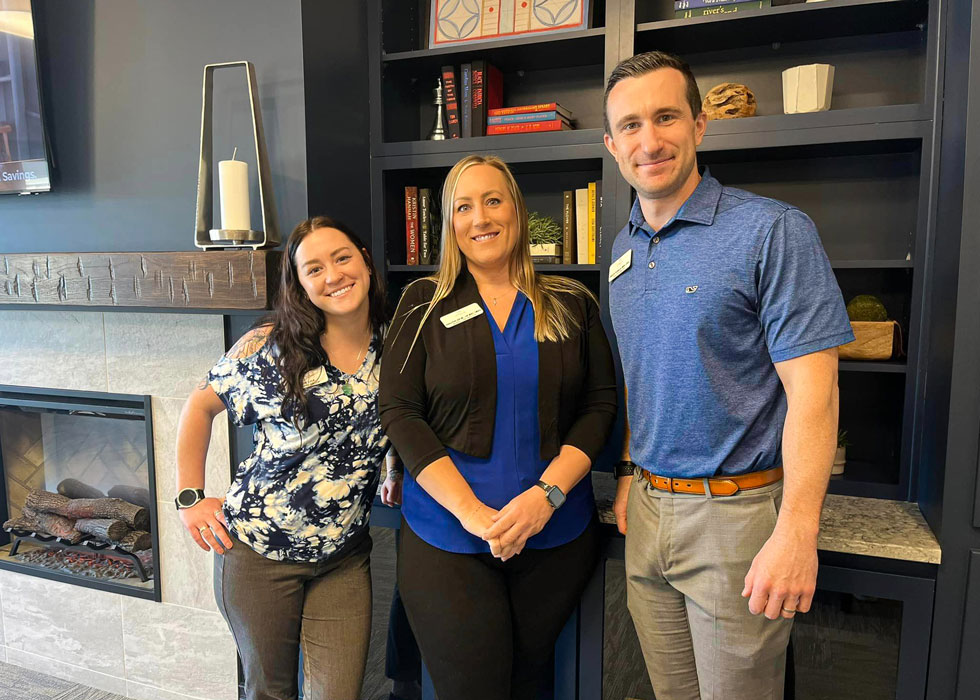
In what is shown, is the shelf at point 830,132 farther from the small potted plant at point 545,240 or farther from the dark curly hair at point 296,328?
the dark curly hair at point 296,328

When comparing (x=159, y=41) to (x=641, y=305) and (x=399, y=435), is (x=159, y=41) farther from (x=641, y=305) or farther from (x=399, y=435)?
(x=641, y=305)

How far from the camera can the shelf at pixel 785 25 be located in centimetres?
187

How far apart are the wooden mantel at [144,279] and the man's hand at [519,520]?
3.16ft

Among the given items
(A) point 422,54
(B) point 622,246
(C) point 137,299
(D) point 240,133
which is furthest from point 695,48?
(C) point 137,299

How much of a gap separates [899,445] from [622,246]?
1361 mm

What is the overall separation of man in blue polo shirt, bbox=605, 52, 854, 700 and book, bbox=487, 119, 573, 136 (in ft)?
3.13

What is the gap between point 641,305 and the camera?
1.31 m

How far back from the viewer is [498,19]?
2.20 m

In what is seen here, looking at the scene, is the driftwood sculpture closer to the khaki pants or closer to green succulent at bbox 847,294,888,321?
green succulent at bbox 847,294,888,321

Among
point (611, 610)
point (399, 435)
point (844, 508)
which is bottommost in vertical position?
point (611, 610)

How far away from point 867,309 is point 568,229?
37.3 inches

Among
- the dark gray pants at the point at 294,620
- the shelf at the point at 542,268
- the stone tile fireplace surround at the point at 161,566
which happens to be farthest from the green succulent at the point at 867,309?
the stone tile fireplace surround at the point at 161,566

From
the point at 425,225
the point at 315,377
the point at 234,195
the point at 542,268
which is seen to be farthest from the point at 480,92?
the point at 315,377

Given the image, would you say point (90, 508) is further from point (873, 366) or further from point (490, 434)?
point (873, 366)
